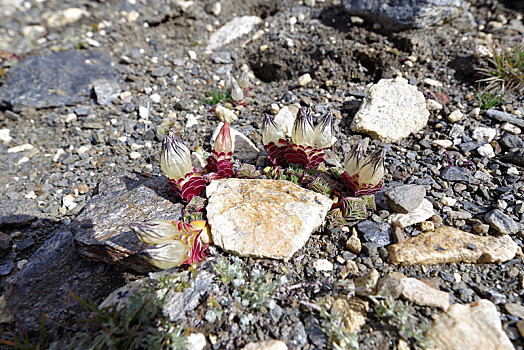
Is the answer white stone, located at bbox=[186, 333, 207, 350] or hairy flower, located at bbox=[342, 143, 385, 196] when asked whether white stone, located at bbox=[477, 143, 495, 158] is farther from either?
white stone, located at bbox=[186, 333, 207, 350]

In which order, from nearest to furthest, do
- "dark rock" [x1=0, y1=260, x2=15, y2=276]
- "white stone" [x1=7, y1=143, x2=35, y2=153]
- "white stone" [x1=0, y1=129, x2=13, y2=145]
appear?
1. "dark rock" [x1=0, y1=260, x2=15, y2=276]
2. "white stone" [x1=7, y1=143, x2=35, y2=153]
3. "white stone" [x1=0, y1=129, x2=13, y2=145]

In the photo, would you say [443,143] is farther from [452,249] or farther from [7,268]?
[7,268]

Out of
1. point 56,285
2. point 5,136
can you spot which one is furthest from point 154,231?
point 5,136

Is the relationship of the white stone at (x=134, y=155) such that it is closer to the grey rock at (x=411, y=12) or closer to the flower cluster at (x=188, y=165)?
the flower cluster at (x=188, y=165)

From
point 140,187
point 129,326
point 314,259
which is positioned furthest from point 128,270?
point 314,259

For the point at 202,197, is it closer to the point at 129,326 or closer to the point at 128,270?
the point at 128,270

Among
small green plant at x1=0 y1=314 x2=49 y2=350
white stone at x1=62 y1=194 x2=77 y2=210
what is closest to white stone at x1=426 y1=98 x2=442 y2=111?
white stone at x1=62 y1=194 x2=77 y2=210
